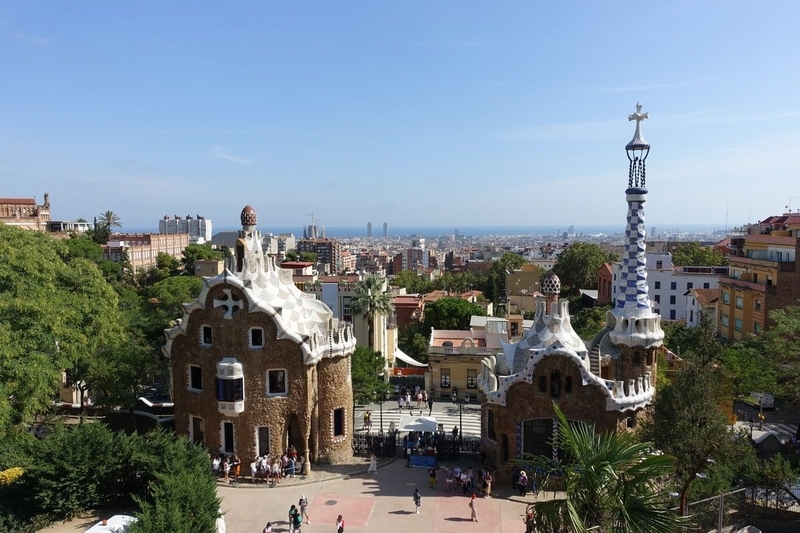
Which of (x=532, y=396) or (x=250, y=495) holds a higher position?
(x=532, y=396)

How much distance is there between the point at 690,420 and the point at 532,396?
632 cm

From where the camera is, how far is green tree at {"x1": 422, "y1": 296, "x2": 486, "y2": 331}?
60.1 meters

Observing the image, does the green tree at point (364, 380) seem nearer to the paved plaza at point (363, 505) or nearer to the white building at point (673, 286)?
the paved plaza at point (363, 505)

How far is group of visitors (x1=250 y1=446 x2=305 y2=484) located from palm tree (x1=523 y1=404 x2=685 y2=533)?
17745 mm

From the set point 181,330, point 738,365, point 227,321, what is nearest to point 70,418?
point 181,330

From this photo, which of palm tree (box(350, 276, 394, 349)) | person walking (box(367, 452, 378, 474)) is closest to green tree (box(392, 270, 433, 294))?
palm tree (box(350, 276, 394, 349))

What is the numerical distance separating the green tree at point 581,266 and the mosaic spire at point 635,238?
68881 mm

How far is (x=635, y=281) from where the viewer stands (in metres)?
28.1

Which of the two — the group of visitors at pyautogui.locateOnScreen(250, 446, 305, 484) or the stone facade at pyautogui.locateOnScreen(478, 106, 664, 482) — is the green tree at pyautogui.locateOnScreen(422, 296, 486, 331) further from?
the group of visitors at pyautogui.locateOnScreen(250, 446, 305, 484)

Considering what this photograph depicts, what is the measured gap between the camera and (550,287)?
91.2ft

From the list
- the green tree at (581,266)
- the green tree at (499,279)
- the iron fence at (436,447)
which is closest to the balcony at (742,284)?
the iron fence at (436,447)

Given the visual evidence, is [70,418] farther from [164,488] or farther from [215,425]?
[164,488]

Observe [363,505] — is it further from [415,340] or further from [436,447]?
[415,340]

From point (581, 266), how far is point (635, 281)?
230 feet
